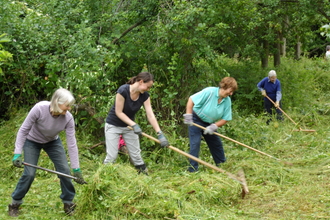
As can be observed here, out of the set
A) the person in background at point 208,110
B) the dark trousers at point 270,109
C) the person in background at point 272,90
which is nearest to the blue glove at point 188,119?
the person in background at point 208,110

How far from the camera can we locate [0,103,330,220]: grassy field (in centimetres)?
449

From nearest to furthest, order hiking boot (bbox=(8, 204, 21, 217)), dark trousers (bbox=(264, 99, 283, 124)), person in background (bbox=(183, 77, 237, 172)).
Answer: hiking boot (bbox=(8, 204, 21, 217)) → person in background (bbox=(183, 77, 237, 172)) → dark trousers (bbox=(264, 99, 283, 124))

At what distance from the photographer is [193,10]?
7285 mm

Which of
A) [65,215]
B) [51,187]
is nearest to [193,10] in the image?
[51,187]

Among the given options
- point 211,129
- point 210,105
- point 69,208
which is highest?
point 210,105

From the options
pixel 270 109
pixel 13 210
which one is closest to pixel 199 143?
pixel 13 210

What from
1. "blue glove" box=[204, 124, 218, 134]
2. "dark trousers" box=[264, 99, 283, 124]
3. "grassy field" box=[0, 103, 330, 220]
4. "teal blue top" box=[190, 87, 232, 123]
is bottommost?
"dark trousers" box=[264, 99, 283, 124]

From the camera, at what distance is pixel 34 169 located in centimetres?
459

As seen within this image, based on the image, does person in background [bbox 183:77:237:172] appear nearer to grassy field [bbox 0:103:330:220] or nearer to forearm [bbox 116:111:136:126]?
grassy field [bbox 0:103:330:220]

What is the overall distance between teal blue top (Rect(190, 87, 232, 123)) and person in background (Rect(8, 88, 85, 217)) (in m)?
1.96

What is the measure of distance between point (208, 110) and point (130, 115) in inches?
42.5

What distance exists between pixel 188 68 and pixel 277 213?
12.9 feet

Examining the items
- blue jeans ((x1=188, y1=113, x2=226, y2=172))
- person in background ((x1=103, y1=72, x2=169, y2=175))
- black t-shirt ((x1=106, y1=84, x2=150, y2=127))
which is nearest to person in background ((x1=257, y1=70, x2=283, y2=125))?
blue jeans ((x1=188, y1=113, x2=226, y2=172))

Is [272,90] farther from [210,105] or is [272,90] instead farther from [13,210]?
[13,210]
